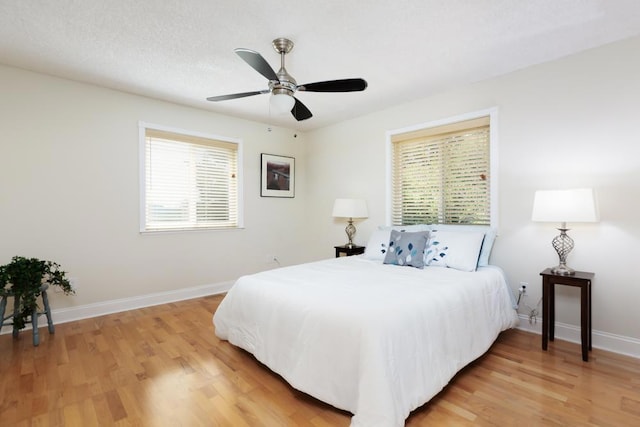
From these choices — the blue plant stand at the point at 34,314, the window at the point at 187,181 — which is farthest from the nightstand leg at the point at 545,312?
the blue plant stand at the point at 34,314

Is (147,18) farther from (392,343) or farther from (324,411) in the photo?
(324,411)

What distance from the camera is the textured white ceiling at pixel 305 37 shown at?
2029 mm

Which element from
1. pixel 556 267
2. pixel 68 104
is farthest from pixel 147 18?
pixel 556 267

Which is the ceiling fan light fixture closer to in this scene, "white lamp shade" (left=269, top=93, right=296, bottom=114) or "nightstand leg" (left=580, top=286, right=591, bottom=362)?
"white lamp shade" (left=269, top=93, right=296, bottom=114)

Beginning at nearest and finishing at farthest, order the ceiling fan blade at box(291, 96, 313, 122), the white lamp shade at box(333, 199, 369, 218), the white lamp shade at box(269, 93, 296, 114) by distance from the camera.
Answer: the white lamp shade at box(269, 93, 296, 114) < the ceiling fan blade at box(291, 96, 313, 122) < the white lamp shade at box(333, 199, 369, 218)

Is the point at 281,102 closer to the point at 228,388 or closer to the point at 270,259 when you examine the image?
the point at 228,388

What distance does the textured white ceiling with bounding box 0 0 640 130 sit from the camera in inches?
79.9

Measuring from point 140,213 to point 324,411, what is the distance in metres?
3.03

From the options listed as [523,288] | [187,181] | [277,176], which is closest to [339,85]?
[523,288]

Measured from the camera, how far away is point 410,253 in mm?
2924

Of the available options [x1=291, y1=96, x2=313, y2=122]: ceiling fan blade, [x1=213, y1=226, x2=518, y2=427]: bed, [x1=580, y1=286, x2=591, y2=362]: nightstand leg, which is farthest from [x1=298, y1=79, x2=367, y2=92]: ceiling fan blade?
[x1=580, y1=286, x2=591, y2=362]: nightstand leg

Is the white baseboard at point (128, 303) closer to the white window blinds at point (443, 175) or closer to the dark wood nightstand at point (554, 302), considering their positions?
the white window blinds at point (443, 175)

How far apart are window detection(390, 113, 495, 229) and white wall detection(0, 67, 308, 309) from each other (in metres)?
2.36

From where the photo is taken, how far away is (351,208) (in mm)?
4086
